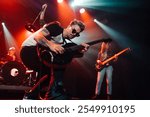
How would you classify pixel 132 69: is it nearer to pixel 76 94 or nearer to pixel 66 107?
pixel 76 94

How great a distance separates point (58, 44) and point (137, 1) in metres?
1.77

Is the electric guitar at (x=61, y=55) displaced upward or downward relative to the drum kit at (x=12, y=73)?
upward

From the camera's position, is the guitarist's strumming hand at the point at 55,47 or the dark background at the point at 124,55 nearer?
the guitarist's strumming hand at the point at 55,47

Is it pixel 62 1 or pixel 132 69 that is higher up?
pixel 62 1

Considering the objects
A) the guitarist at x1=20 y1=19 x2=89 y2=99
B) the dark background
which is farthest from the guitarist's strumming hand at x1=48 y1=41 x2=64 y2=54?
the dark background

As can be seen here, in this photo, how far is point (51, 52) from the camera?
2.70m

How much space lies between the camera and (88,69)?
4.10m

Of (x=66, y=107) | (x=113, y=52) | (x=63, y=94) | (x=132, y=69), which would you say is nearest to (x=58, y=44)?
(x=63, y=94)

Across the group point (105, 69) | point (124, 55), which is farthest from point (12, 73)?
point (124, 55)

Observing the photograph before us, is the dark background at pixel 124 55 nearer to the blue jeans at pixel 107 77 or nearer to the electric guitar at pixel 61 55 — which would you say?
the blue jeans at pixel 107 77

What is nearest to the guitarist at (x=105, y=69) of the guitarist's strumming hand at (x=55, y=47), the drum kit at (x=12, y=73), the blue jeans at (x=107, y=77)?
the blue jeans at (x=107, y=77)

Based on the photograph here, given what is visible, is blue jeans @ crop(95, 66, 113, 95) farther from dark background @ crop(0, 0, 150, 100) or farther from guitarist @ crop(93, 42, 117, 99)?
dark background @ crop(0, 0, 150, 100)

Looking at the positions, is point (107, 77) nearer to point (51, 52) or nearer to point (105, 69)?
point (105, 69)

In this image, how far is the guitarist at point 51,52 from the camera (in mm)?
2656
